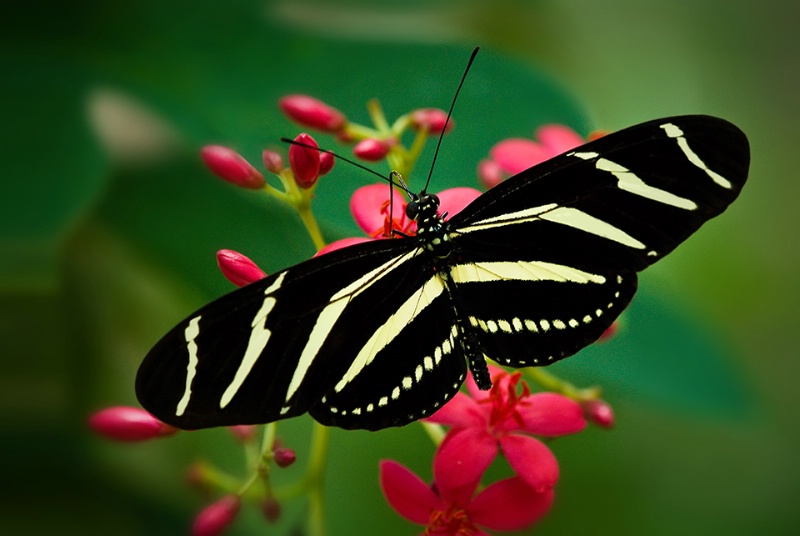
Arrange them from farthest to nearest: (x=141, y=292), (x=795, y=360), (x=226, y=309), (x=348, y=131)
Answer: (x=795, y=360), (x=141, y=292), (x=348, y=131), (x=226, y=309)

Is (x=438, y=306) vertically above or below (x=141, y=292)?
below

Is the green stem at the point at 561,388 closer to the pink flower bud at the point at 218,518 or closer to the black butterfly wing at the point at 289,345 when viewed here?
the black butterfly wing at the point at 289,345

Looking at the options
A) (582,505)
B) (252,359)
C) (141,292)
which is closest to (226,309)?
(252,359)

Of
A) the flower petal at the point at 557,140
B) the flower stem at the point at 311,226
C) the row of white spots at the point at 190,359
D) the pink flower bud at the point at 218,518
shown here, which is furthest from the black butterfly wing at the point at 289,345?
the flower petal at the point at 557,140

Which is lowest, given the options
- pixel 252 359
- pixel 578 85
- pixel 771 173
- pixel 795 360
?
pixel 252 359

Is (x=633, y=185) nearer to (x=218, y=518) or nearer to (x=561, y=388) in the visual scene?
(x=561, y=388)

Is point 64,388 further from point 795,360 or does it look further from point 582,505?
point 795,360
